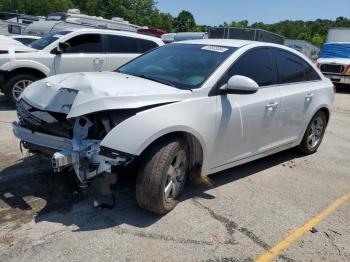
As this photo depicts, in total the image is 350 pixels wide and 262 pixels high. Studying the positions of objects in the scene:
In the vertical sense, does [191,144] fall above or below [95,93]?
below

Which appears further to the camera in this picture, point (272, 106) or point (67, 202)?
point (272, 106)

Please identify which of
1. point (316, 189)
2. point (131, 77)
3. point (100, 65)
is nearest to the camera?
point (131, 77)

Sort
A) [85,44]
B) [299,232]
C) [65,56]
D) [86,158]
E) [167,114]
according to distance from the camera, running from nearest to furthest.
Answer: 1. [86,158]
2. [167,114]
3. [299,232]
4. [65,56]
5. [85,44]

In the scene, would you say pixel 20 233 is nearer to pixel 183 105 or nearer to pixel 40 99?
pixel 40 99

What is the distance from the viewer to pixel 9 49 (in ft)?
28.7

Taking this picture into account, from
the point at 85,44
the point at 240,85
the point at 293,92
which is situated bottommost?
the point at 293,92

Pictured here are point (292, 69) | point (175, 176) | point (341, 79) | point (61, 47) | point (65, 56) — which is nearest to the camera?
point (175, 176)

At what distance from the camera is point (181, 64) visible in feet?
15.5

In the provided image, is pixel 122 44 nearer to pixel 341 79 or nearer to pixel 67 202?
pixel 67 202

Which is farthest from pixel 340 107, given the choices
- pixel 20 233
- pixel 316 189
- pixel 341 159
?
pixel 20 233

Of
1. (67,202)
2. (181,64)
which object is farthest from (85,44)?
(67,202)

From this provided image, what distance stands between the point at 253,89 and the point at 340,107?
369 inches

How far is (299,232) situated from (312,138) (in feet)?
9.21

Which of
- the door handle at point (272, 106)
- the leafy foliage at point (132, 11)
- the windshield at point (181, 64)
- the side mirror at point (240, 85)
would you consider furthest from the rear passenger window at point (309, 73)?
the leafy foliage at point (132, 11)
